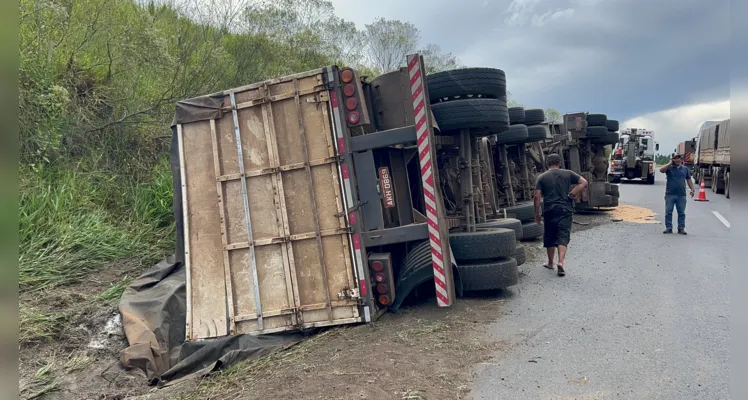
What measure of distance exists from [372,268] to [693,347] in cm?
268

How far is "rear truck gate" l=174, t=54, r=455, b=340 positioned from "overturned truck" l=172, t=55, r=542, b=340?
0.4 inches

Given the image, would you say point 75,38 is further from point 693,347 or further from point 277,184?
point 693,347

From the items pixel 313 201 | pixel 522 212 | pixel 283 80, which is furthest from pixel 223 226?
pixel 522 212

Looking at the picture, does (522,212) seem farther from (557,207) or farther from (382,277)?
(382,277)

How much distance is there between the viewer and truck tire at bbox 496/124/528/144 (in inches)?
340

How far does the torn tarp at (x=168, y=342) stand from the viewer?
13.9 feet

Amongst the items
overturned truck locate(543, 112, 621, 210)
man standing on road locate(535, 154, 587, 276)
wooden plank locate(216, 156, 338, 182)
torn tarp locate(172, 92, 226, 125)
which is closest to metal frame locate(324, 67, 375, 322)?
wooden plank locate(216, 156, 338, 182)

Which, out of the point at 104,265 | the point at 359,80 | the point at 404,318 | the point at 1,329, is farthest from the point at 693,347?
the point at 104,265

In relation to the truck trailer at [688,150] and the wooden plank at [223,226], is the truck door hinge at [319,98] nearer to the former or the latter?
the wooden plank at [223,226]

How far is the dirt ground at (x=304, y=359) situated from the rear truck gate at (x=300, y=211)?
0.33 meters

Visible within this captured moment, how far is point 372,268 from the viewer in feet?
14.7

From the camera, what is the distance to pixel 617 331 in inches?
161

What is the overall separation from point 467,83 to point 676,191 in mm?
6540

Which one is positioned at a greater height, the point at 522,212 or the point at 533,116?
the point at 533,116
